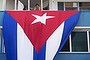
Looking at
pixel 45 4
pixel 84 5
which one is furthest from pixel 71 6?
pixel 45 4

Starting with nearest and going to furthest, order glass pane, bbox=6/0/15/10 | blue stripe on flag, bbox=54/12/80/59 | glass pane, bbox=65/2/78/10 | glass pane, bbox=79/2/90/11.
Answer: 1. blue stripe on flag, bbox=54/12/80/59
2. glass pane, bbox=65/2/78/10
3. glass pane, bbox=79/2/90/11
4. glass pane, bbox=6/0/15/10

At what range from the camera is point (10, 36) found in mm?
22656

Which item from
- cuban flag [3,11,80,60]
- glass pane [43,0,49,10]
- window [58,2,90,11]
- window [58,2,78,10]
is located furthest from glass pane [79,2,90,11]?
cuban flag [3,11,80,60]

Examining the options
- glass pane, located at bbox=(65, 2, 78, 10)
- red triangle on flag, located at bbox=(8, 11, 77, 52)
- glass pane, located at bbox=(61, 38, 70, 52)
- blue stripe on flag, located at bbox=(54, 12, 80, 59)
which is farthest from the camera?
glass pane, located at bbox=(65, 2, 78, 10)

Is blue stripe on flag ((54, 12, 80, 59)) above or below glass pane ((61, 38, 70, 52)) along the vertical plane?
above

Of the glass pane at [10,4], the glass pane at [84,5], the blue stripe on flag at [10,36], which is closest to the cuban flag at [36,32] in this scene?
the blue stripe on flag at [10,36]

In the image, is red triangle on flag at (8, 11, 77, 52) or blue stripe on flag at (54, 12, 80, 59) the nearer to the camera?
red triangle on flag at (8, 11, 77, 52)

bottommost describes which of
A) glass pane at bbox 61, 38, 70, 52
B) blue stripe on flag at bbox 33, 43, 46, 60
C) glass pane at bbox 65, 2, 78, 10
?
blue stripe on flag at bbox 33, 43, 46, 60

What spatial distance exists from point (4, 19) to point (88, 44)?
5.06 m

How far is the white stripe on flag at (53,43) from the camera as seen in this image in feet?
73.8

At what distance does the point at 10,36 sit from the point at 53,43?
2.45m

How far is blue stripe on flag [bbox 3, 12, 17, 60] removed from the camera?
22.5 metres

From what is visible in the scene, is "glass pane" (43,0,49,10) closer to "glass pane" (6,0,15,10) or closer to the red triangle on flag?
"glass pane" (6,0,15,10)

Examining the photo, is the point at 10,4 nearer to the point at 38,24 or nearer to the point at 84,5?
the point at 38,24
